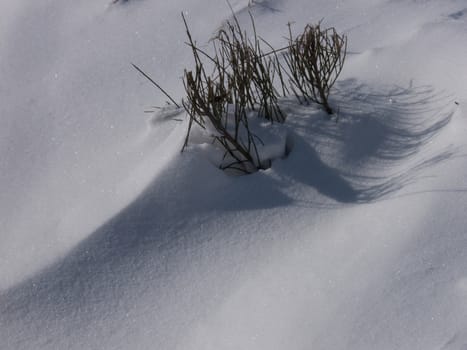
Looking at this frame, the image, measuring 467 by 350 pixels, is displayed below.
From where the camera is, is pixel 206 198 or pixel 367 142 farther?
pixel 367 142

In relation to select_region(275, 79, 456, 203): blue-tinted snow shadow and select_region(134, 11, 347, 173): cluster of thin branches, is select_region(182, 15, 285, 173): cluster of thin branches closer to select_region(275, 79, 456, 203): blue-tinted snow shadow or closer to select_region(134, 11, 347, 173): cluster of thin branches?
select_region(134, 11, 347, 173): cluster of thin branches

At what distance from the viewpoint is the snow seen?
4.44 feet

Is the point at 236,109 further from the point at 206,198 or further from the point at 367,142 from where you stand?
the point at 367,142

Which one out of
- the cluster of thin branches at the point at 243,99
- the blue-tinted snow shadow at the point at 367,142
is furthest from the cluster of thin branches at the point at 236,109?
the blue-tinted snow shadow at the point at 367,142

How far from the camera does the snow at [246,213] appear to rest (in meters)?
1.35

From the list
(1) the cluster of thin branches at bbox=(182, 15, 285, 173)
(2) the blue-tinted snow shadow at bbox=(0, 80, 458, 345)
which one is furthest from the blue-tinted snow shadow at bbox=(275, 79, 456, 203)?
(1) the cluster of thin branches at bbox=(182, 15, 285, 173)

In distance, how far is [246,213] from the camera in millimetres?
1667

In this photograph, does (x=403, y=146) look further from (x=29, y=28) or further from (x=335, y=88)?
(x=29, y=28)

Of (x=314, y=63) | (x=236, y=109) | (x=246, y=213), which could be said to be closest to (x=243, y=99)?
(x=236, y=109)

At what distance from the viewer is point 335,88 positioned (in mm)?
2010

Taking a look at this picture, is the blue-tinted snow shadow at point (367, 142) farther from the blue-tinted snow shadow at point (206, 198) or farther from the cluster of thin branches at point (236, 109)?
the cluster of thin branches at point (236, 109)

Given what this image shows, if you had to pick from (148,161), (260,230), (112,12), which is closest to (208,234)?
(260,230)

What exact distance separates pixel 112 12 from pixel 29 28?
384 mm

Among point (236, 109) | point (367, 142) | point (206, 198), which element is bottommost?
point (367, 142)
